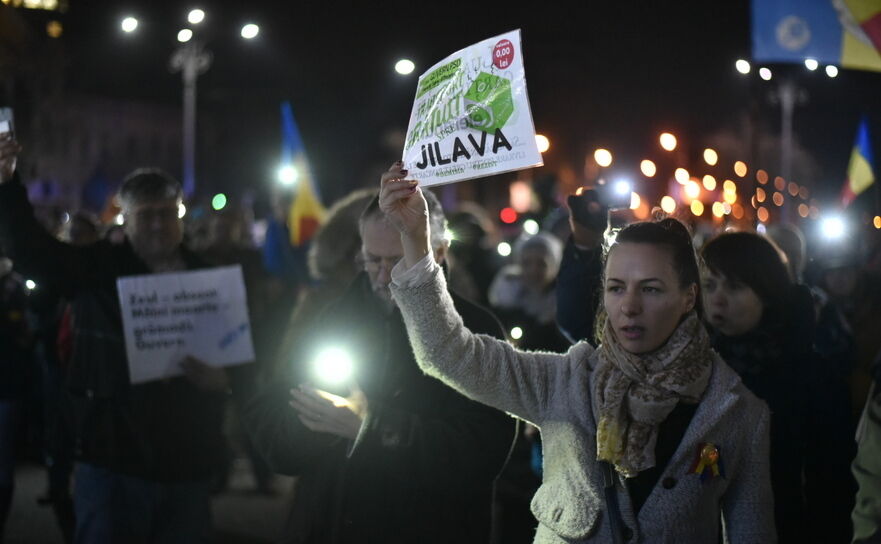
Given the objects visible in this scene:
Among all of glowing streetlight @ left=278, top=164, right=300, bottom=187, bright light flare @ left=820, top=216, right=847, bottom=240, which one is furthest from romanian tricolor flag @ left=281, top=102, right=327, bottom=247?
bright light flare @ left=820, top=216, right=847, bottom=240

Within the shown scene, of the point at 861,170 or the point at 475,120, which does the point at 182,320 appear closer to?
the point at 475,120

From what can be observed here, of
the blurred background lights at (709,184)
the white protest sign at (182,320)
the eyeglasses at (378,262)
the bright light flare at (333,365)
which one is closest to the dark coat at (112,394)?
the white protest sign at (182,320)

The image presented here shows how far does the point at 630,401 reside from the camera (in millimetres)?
2963

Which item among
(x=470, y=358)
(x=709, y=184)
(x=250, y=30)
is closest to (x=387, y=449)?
(x=470, y=358)

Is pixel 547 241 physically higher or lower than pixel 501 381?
higher

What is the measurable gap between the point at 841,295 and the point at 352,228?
4844 millimetres

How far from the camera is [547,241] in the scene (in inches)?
319

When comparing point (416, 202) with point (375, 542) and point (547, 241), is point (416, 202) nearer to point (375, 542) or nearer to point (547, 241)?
point (375, 542)

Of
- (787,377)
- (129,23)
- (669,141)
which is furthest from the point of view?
(129,23)

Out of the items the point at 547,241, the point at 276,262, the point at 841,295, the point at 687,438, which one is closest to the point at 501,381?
the point at 687,438

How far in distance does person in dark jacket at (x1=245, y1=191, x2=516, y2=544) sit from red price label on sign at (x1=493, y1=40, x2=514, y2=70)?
86 centimetres

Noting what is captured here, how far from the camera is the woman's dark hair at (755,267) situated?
13.2 feet

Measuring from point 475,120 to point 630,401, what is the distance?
3.27 ft

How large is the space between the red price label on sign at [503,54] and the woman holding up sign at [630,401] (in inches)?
17.8
